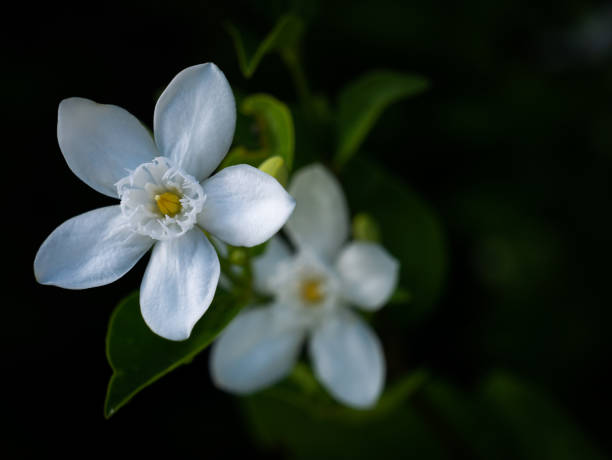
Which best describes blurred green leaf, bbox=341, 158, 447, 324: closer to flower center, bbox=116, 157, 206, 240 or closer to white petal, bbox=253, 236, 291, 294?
white petal, bbox=253, 236, 291, 294

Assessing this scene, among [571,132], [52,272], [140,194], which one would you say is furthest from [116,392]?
[571,132]

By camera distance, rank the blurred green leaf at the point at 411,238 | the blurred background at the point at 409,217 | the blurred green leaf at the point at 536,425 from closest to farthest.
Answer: the blurred green leaf at the point at 411,238 → the blurred background at the point at 409,217 → the blurred green leaf at the point at 536,425

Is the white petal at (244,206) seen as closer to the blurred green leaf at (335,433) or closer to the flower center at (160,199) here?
the flower center at (160,199)

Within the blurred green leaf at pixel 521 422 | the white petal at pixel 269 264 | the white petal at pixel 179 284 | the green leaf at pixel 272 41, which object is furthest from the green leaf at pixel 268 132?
the blurred green leaf at pixel 521 422

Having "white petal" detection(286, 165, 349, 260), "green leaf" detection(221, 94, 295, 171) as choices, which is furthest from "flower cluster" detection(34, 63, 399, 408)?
"white petal" detection(286, 165, 349, 260)

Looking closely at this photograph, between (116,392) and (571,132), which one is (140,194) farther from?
(571,132)
